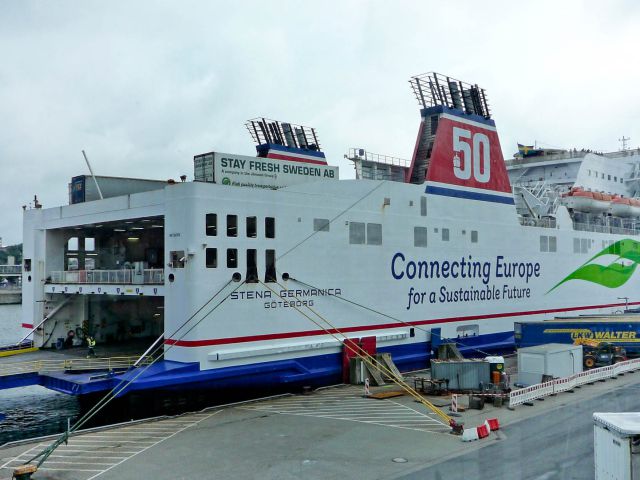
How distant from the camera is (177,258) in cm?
1930

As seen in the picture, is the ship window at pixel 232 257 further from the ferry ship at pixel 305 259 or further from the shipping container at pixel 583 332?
the shipping container at pixel 583 332

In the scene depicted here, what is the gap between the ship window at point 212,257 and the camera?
19209mm

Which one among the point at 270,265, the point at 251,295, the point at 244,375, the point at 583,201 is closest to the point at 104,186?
the point at 270,265

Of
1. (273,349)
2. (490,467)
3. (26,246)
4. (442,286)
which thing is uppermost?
(26,246)

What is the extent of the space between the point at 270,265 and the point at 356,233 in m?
4.23

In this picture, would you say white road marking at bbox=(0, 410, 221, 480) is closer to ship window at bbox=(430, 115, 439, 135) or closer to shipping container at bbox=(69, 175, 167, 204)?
shipping container at bbox=(69, 175, 167, 204)

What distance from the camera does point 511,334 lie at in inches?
1205

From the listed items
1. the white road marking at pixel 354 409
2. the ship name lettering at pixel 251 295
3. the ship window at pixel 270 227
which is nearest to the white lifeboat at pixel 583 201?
the white road marking at pixel 354 409

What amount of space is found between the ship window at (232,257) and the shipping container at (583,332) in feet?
51.5

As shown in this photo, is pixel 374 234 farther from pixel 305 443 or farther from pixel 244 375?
pixel 305 443

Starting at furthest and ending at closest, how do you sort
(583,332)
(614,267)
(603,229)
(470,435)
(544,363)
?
1. (614,267)
2. (603,229)
3. (583,332)
4. (544,363)
5. (470,435)

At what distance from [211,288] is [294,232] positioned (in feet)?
12.3

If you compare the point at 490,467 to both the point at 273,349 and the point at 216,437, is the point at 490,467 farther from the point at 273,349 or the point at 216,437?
the point at 273,349

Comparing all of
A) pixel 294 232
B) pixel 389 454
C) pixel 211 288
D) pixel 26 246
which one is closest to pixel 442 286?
pixel 294 232
